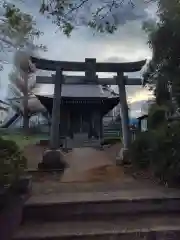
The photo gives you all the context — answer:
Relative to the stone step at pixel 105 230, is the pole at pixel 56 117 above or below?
above

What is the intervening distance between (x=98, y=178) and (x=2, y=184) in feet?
9.90

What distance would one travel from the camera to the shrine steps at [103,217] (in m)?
3.78

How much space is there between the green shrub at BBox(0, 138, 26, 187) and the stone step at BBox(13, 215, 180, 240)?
0.70m

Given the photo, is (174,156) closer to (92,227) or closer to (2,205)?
(92,227)

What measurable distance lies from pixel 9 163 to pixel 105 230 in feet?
5.44

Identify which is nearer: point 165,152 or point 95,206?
point 95,206

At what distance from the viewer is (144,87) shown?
9898 mm

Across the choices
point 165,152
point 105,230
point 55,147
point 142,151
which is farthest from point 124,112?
point 105,230

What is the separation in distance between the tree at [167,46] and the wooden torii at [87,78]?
94.4 inches

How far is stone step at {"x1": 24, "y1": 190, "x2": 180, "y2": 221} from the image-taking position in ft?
14.1

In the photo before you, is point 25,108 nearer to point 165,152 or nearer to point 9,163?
point 165,152

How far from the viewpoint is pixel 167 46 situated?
6.73m

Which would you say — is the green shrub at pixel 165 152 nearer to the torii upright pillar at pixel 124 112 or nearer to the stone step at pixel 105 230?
the stone step at pixel 105 230

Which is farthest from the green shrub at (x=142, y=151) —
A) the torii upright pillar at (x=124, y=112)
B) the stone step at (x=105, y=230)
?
the torii upright pillar at (x=124, y=112)
